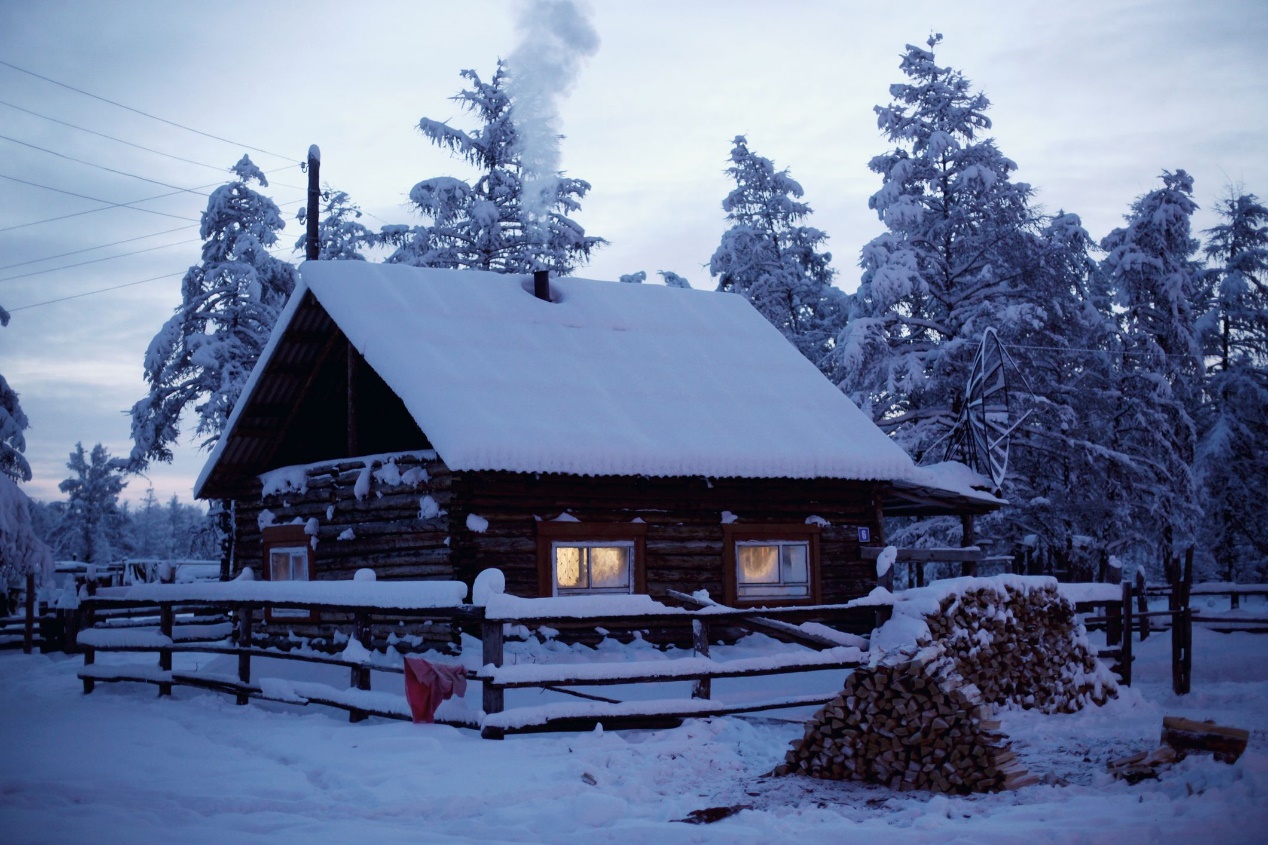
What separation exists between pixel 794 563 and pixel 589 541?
11.5 feet

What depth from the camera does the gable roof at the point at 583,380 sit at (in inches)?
551

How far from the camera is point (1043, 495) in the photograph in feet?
92.5

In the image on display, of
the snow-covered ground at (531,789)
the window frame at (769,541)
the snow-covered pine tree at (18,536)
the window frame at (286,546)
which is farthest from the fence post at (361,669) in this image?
the snow-covered pine tree at (18,536)

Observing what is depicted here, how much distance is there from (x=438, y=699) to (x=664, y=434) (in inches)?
233

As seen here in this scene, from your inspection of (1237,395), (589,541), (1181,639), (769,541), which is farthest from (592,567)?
(1237,395)

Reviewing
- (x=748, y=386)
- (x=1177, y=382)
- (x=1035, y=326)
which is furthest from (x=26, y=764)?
(x=1177, y=382)

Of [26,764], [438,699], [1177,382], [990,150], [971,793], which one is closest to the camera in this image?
[971,793]

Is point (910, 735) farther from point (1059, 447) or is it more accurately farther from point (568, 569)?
point (1059, 447)

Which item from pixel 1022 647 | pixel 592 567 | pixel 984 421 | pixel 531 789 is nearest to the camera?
Answer: pixel 531 789

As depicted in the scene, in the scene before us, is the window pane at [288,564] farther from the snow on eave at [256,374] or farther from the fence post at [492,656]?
the fence post at [492,656]

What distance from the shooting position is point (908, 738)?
8.89 meters

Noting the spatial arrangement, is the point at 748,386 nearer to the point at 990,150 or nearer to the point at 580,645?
the point at 580,645

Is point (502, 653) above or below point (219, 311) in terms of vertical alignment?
below

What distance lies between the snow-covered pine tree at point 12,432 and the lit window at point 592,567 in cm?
1930
